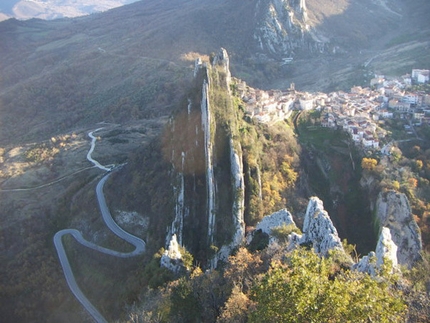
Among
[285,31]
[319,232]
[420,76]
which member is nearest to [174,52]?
[285,31]

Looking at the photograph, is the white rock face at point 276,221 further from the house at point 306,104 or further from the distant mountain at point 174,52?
the distant mountain at point 174,52

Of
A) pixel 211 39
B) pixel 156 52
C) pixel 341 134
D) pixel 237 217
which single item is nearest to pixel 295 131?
pixel 341 134

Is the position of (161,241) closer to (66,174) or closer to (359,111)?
(66,174)

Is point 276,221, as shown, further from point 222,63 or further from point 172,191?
point 222,63

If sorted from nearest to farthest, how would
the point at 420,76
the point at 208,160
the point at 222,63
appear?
the point at 208,160
the point at 222,63
the point at 420,76

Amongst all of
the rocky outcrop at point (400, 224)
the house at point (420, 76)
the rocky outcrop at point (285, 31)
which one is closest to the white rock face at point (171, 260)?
the rocky outcrop at point (400, 224)
